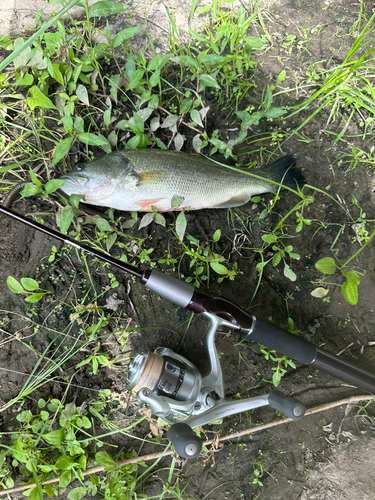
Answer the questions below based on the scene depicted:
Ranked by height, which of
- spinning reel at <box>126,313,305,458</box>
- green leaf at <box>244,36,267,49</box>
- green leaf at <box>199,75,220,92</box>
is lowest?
spinning reel at <box>126,313,305,458</box>

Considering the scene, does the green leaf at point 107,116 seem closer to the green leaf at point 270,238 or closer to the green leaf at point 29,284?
the green leaf at point 29,284

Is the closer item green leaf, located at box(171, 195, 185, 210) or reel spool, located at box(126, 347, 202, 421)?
reel spool, located at box(126, 347, 202, 421)

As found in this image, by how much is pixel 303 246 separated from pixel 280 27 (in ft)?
6.15

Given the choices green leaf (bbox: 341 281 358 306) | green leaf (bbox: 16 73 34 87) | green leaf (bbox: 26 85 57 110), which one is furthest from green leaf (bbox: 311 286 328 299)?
green leaf (bbox: 16 73 34 87)

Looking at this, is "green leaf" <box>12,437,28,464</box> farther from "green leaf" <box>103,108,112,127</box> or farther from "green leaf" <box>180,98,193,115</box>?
"green leaf" <box>180,98,193,115</box>

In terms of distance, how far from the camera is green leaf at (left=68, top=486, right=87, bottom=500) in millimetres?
2293

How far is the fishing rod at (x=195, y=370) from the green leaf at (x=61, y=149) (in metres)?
0.51

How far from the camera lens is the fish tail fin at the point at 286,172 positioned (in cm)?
253

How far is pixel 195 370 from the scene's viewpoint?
2.27 m

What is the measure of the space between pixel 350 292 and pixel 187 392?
1376 millimetres

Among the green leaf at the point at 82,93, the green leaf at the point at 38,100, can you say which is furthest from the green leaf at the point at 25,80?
the green leaf at the point at 82,93

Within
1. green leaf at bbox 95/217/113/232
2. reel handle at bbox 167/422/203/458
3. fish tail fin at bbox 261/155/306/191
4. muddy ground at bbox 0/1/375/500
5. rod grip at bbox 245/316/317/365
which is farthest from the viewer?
fish tail fin at bbox 261/155/306/191

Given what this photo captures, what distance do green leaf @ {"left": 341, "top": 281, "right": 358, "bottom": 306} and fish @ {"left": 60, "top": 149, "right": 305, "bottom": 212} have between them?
98 centimetres

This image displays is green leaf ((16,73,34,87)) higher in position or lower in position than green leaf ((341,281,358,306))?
higher
